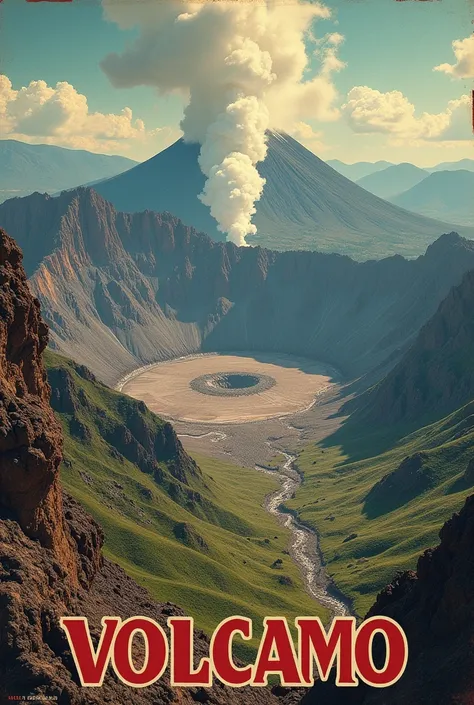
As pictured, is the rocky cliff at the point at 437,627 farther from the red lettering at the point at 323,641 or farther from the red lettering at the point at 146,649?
the red lettering at the point at 146,649

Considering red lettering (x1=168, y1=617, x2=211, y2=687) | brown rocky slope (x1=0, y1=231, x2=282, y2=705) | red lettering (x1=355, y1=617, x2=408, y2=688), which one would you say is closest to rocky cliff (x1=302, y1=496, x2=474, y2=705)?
red lettering (x1=355, y1=617, x2=408, y2=688)

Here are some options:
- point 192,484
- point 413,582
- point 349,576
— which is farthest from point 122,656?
point 192,484

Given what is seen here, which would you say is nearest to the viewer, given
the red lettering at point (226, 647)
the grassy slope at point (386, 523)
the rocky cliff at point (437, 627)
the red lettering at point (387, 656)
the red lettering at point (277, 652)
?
the red lettering at point (277, 652)

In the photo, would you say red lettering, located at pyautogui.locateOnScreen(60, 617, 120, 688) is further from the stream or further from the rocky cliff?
the stream

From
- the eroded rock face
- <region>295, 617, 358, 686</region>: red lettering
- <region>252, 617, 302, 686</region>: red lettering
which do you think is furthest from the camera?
the eroded rock face

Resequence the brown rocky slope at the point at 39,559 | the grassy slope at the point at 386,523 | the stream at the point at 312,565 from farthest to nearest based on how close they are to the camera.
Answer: the grassy slope at the point at 386,523, the stream at the point at 312,565, the brown rocky slope at the point at 39,559

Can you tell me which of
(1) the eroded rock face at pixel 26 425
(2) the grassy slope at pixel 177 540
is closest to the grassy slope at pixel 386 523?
(2) the grassy slope at pixel 177 540

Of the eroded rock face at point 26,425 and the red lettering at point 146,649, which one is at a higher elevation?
the eroded rock face at point 26,425

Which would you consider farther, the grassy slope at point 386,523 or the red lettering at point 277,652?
the grassy slope at point 386,523
